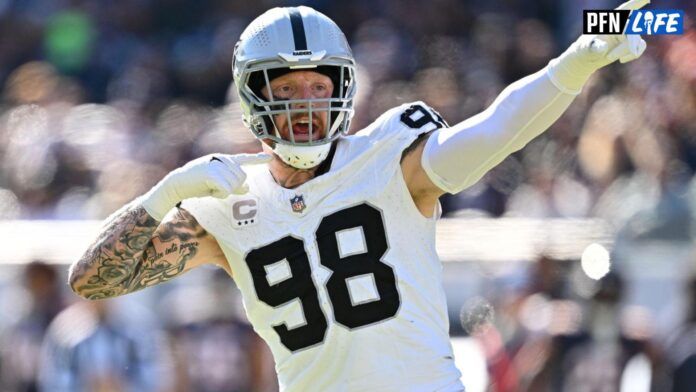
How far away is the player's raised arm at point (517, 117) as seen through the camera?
3.35 metres

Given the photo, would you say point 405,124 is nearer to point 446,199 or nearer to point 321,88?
point 321,88

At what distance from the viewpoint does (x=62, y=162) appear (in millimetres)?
8117

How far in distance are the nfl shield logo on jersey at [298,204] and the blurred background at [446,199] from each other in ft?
8.37

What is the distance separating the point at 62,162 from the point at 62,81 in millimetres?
1020

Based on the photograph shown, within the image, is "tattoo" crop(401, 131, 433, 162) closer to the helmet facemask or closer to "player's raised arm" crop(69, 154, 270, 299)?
the helmet facemask

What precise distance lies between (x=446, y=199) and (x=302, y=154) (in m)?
3.52

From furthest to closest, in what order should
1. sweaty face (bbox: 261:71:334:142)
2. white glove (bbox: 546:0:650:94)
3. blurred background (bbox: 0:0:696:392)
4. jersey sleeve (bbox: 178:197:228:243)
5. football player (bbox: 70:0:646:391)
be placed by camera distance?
blurred background (bbox: 0:0:696:392) → jersey sleeve (bbox: 178:197:228:243) → sweaty face (bbox: 261:71:334:142) → football player (bbox: 70:0:646:391) → white glove (bbox: 546:0:650:94)

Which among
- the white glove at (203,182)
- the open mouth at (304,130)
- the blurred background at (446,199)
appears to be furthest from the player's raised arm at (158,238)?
the blurred background at (446,199)

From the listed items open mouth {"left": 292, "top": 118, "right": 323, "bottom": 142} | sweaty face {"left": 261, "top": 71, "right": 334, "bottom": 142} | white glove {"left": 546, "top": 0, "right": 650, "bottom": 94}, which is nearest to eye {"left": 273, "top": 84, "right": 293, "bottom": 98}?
sweaty face {"left": 261, "top": 71, "right": 334, "bottom": 142}

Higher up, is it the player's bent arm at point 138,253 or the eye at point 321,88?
the eye at point 321,88

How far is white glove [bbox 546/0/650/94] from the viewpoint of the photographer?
10.9 ft

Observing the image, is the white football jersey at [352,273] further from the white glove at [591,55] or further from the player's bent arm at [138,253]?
the white glove at [591,55]

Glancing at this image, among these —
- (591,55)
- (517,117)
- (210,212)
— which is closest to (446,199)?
(210,212)

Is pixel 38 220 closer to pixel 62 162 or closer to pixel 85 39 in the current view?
pixel 62 162
